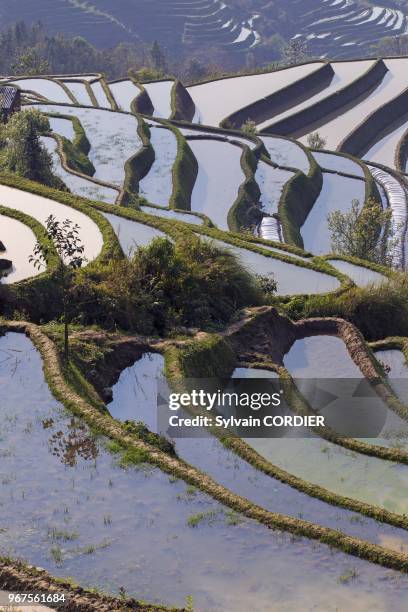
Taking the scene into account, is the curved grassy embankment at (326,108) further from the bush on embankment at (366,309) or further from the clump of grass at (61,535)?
the clump of grass at (61,535)

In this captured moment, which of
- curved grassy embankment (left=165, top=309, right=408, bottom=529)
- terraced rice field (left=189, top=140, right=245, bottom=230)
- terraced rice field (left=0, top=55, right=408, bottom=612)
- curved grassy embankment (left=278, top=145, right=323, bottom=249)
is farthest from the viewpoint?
terraced rice field (left=189, top=140, right=245, bottom=230)

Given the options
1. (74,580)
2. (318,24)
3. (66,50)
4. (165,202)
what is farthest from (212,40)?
(74,580)

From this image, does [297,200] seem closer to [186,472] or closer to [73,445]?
[73,445]

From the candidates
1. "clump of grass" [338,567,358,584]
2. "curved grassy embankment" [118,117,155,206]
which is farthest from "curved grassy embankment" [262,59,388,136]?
"clump of grass" [338,567,358,584]

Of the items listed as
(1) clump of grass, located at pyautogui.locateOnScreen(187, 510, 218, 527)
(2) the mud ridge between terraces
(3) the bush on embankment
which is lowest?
(2) the mud ridge between terraces

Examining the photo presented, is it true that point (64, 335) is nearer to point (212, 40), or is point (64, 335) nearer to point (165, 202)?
point (165, 202)

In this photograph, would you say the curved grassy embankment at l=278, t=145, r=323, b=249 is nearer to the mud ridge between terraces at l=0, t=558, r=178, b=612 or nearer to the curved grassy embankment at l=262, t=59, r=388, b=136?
the curved grassy embankment at l=262, t=59, r=388, b=136
